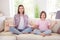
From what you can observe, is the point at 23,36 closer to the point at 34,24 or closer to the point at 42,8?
the point at 34,24

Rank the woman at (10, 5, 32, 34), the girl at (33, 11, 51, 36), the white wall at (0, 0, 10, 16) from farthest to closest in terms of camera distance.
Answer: the white wall at (0, 0, 10, 16) → the woman at (10, 5, 32, 34) → the girl at (33, 11, 51, 36)

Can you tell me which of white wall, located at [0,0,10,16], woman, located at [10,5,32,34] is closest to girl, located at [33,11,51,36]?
woman, located at [10,5,32,34]

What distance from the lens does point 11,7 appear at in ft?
17.0

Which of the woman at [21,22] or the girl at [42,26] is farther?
the woman at [21,22]

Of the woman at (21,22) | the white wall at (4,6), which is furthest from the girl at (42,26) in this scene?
the white wall at (4,6)

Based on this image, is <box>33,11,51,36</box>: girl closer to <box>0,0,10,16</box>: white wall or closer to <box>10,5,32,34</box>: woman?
<box>10,5,32,34</box>: woman

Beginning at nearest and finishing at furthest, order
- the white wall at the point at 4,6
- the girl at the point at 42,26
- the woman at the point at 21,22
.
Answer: the girl at the point at 42,26 < the woman at the point at 21,22 < the white wall at the point at 4,6

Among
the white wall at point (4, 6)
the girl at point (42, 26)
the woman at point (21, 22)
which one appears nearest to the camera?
the girl at point (42, 26)

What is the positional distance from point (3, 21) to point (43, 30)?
1.07m

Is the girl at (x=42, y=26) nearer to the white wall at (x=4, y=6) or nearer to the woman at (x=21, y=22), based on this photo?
the woman at (x=21, y=22)

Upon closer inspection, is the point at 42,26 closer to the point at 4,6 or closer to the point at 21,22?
the point at 21,22

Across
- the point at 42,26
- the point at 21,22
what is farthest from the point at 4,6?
the point at 42,26

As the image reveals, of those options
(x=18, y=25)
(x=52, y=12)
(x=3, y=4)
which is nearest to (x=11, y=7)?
(x=3, y=4)

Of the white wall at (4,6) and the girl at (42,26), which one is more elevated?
the white wall at (4,6)
